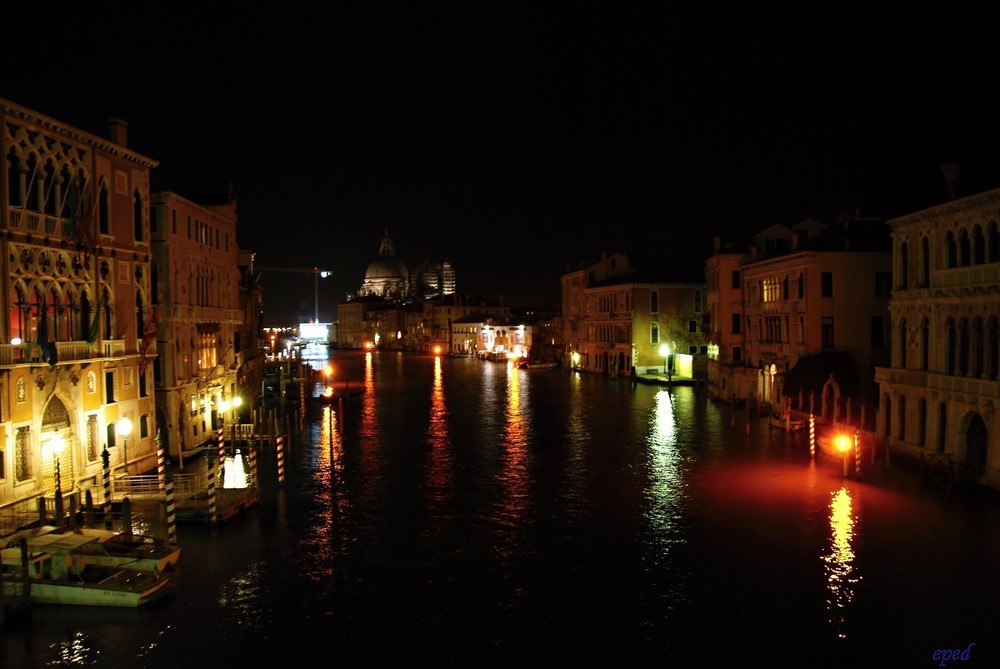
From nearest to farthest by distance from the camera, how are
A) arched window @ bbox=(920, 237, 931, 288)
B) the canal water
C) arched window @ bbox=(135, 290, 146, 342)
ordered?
the canal water
arched window @ bbox=(135, 290, 146, 342)
arched window @ bbox=(920, 237, 931, 288)

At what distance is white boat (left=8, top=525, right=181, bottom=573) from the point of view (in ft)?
52.9

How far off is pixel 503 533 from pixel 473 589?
4.00 metres

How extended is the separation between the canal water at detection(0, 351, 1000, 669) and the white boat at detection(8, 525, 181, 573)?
1.95ft

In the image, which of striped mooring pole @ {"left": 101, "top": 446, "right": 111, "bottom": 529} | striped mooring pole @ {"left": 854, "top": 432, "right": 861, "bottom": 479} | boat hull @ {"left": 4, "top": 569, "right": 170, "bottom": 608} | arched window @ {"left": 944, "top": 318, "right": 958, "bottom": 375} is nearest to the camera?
boat hull @ {"left": 4, "top": 569, "right": 170, "bottom": 608}

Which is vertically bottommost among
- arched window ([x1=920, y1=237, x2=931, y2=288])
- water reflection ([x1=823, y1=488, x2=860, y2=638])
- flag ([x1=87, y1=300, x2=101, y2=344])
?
water reflection ([x1=823, y1=488, x2=860, y2=638])

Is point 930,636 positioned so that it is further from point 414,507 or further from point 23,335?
point 23,335

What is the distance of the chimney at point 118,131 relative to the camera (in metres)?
25.2

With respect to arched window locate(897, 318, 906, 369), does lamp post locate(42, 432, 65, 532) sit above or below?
below

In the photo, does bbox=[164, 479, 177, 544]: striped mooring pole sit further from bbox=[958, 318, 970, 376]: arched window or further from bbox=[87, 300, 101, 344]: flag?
bbox=[958, 318, 970, 376]: arched window

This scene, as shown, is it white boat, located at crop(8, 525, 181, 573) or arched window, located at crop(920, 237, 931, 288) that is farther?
arched window, located at crop(920, 237, 931, 288)

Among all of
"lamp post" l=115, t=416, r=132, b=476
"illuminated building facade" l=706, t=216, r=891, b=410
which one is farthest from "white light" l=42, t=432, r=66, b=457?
"illuminated building facade" l=706, t=216, r=891, b=410

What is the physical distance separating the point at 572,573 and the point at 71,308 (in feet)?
47.0

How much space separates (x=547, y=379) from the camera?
71.5 meters

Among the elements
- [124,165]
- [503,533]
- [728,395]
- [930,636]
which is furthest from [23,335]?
[728,395]
